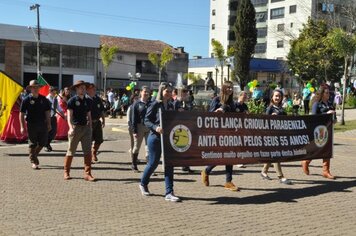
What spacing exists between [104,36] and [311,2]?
27959 millimetres

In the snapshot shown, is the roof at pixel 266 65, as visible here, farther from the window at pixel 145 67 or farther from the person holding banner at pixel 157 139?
the person holding banner at pixel 157 139

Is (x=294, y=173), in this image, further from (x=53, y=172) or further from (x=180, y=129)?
(x=53, y=172)

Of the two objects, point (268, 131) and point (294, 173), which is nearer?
point (268, 131)

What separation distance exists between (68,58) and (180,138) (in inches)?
1969

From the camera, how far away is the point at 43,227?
6242 mm

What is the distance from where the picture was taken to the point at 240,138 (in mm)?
8773

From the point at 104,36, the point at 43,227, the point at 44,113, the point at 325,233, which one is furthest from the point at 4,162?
the point at 104,36

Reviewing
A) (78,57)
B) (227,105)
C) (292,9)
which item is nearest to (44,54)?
(78,57)

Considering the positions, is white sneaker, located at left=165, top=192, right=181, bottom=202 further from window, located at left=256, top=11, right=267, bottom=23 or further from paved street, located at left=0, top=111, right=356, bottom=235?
window, located at left=256, top=11, right=267, bottom=23

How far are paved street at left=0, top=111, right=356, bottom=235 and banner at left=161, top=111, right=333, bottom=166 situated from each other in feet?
1.96

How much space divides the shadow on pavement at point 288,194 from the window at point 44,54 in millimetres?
47615

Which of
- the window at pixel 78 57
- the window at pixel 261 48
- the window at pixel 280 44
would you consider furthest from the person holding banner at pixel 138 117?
the window at pixel 261 48

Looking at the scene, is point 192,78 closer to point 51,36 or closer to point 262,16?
point 51,36

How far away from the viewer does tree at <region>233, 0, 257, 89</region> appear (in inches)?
2226
